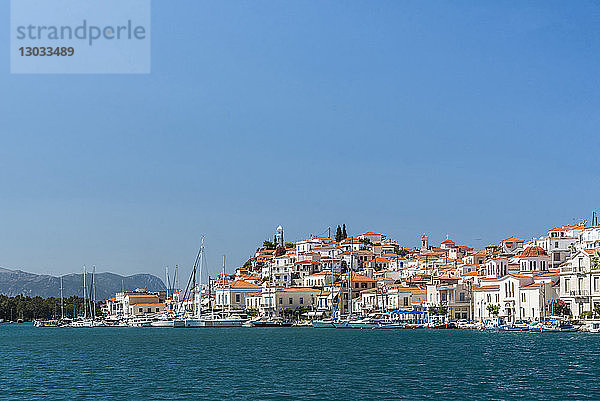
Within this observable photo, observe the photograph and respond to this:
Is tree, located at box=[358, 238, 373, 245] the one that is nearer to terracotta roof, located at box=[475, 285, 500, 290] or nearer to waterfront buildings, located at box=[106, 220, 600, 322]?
waterfront buildings, located at box=[106, 220, 600, 322]

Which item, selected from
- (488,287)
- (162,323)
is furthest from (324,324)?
(162,323)

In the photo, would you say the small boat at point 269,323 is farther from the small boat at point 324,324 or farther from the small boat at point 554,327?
the small boat at point 554,327

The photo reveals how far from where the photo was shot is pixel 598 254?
85875 millimetres

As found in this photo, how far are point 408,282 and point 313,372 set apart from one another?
7568 cm

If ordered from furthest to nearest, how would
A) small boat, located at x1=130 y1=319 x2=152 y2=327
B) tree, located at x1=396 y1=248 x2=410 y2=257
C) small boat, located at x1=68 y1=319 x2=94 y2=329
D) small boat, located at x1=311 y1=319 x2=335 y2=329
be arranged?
tree, located at x1=396 y1=248 x2=410 y2=257 → small boat, located at x1=68 y1=319 x2=94 y2=329 → small boat, located at x1=130 y1=319 x2=152 y2=327 → small boat, located at x1=311 y1=319 x2=335 y2=329

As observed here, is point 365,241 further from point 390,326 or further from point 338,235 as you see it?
point 390,326

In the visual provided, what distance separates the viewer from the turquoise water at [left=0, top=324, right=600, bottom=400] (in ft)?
110

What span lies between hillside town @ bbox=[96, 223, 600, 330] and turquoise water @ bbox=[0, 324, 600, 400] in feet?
82.3

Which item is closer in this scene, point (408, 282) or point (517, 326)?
point (517, 326)

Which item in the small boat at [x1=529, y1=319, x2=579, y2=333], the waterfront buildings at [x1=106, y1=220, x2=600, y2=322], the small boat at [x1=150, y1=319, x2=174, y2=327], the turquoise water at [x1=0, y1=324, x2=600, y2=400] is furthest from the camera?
the small boat at [x1=150, y1=319, x2=174, y2=327]

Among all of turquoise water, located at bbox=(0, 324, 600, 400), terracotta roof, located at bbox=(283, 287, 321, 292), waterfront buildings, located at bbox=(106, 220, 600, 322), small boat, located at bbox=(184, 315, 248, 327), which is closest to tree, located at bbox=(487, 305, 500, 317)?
waterfront buildings, located at bbox=(106, 220, 600, 322)

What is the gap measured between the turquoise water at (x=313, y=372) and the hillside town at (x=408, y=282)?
2508 cm

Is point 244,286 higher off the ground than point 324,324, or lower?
higher

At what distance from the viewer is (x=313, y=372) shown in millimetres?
41250
